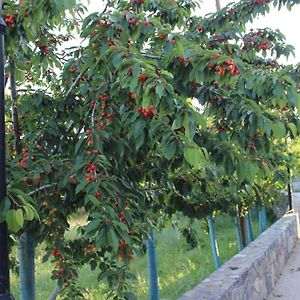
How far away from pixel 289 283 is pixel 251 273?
60.8 inches

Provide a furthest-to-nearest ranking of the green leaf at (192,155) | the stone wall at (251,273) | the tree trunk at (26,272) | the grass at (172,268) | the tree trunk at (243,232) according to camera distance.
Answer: the tree trunk at (243,232) < the grass at (172,268) < the tree trunk at (26,272) < the stone wall at (251,273) < the green leaf at (192,155)

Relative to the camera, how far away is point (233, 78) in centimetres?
245

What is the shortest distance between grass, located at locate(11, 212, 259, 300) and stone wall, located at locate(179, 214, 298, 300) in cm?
350

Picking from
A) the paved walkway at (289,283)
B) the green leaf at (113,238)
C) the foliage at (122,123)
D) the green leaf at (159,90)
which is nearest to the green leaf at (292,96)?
the foliage at (122,123)

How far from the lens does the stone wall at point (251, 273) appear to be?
333 cm

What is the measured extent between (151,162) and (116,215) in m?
1.24

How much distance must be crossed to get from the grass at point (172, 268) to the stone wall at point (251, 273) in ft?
11.5

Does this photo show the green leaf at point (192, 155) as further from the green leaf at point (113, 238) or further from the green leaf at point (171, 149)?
the green leaf at point (113, 238)

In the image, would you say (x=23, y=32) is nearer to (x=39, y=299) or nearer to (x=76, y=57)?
(x=76, y=57)

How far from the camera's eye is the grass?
1128 centimetres

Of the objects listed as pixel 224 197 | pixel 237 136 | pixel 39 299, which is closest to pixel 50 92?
pixel 237 136

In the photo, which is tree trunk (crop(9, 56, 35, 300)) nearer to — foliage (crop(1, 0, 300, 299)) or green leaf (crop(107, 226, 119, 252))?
foliage (crop(1, 0, 300, 299))

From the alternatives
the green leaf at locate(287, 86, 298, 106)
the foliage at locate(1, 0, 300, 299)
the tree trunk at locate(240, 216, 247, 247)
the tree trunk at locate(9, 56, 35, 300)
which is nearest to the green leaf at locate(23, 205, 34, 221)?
the foliage at locate(1, 0, 300, 299)

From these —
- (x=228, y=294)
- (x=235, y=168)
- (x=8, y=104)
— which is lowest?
(x=228, y=294)
